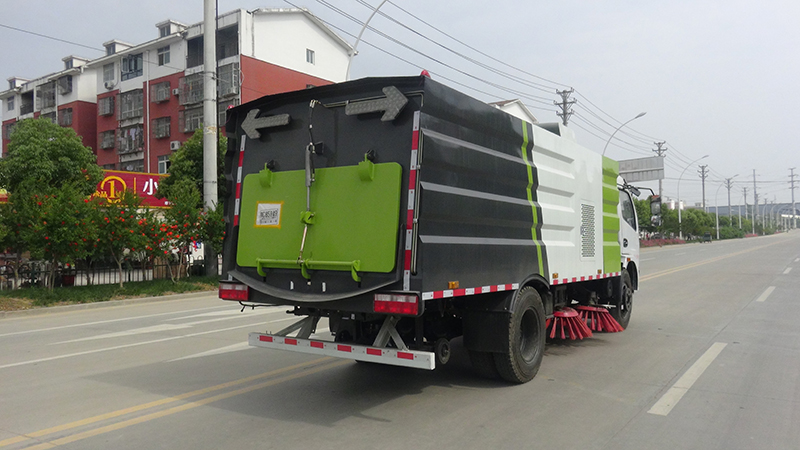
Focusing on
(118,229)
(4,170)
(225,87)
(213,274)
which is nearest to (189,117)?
(225,87)

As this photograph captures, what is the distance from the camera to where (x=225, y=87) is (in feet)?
126

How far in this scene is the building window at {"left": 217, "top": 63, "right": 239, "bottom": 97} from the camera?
37812 mm

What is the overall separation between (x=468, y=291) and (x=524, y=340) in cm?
149

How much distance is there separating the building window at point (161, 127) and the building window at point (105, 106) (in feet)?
22.3

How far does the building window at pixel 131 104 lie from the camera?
45219 mm

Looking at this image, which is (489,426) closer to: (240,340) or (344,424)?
(344,424)

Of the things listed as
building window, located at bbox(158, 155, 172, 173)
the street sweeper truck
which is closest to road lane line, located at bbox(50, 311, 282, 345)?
the street sweeper truck

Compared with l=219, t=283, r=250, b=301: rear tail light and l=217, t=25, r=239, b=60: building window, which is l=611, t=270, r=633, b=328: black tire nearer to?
l=219, t=283, r=250, b=301: rear tail light

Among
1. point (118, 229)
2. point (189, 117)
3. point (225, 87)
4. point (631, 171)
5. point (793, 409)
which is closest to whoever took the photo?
point (793, 409)

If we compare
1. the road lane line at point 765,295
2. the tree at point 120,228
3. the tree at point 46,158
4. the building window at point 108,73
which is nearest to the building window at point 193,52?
the building window at point 108,73

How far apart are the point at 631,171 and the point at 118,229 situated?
50.0 metres

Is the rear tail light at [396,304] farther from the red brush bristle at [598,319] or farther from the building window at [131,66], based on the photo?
the building window at [131,66]

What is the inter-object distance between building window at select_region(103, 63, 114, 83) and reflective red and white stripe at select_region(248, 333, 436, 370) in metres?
49.0

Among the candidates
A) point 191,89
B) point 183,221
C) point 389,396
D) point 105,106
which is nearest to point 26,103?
point 105,106
